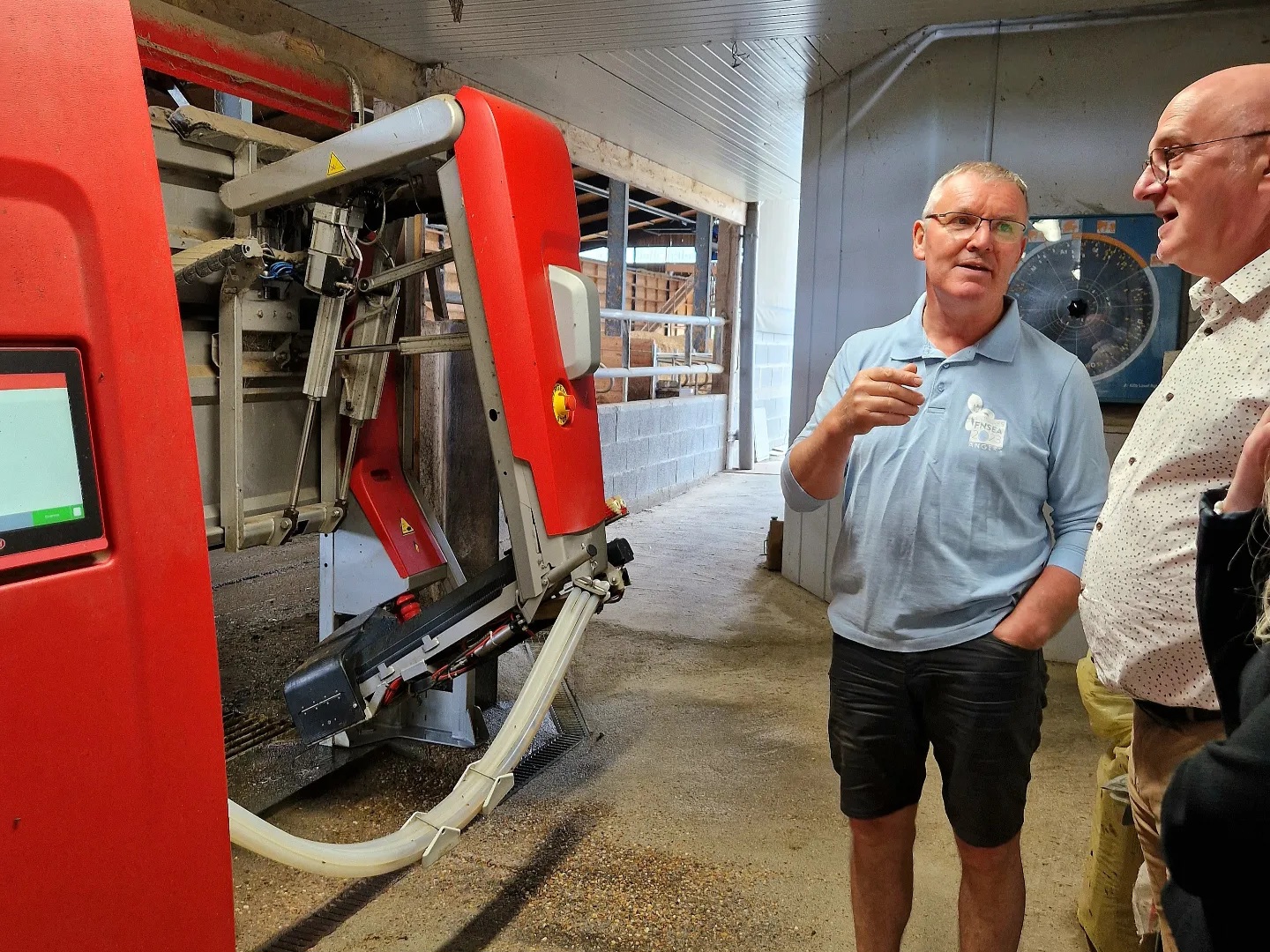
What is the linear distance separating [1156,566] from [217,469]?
6.71ft

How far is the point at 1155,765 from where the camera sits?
1324mm

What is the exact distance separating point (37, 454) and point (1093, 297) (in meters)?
3.81

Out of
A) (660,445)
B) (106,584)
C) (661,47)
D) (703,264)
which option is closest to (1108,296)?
(661,47)

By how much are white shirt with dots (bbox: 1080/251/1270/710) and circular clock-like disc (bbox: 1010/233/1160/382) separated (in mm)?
2589

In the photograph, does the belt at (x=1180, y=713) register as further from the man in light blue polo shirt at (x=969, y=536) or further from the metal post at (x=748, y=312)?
the metal post at (x=748, y=312)

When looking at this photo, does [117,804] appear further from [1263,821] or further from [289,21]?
[289,21]

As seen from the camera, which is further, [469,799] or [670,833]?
[670,833]

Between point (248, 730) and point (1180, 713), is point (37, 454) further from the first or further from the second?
point (248, 730)

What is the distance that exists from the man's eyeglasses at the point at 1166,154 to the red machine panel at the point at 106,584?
1.28 meters

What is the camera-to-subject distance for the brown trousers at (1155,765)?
1.25 metres

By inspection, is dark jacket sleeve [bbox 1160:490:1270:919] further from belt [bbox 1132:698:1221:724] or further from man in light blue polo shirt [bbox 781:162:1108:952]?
man in light blue polo shirt [bbox 781:162:1108:952]

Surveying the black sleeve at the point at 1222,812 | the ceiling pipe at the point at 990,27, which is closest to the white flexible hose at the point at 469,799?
the black sleeve at the point at 1222,812

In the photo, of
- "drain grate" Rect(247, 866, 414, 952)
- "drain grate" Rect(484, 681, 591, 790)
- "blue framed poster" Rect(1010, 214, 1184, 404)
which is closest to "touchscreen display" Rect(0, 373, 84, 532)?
"drain grate" Rect(247, 866, 414, 952)

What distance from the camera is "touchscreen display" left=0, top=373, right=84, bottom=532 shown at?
2.41ft
